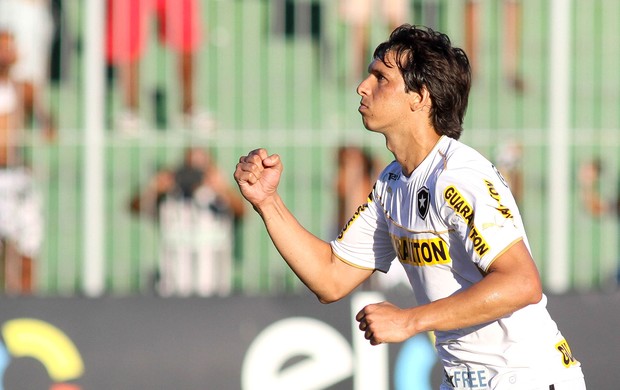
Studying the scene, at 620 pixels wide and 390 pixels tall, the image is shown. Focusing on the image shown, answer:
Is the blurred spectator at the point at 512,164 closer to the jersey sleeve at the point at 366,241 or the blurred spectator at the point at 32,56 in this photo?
the blurred spectator at the point at 32,56

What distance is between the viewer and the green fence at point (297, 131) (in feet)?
29.4

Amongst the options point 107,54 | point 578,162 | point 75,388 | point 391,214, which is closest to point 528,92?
point 578,162

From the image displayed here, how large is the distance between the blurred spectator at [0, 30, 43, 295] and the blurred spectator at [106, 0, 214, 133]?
77cm

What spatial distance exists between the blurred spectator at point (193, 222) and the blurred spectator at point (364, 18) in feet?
4.30

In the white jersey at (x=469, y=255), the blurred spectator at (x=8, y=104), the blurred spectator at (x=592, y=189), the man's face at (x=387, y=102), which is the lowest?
the white jersey at (x=469, y=255)

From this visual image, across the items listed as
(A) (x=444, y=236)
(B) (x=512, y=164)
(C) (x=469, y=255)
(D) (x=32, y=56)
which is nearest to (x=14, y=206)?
(D) (x=32, y=56)

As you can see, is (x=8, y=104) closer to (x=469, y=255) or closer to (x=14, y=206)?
(x=14, y=206)

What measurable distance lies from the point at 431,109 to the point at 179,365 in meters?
3.66

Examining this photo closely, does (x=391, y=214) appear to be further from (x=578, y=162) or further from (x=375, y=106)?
(x=578, y=162)

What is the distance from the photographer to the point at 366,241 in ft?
16.4

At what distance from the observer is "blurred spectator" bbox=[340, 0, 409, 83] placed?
9.12 m

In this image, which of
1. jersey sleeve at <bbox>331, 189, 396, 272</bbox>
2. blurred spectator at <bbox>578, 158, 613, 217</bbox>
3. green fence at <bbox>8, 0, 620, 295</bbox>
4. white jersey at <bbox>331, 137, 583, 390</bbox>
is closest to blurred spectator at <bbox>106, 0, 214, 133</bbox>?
green fence at <bbox>8, 0, 620, 295</bbox>

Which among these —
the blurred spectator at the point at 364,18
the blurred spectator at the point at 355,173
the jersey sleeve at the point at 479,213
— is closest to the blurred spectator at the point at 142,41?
the blurred spectator at the point at 355,173

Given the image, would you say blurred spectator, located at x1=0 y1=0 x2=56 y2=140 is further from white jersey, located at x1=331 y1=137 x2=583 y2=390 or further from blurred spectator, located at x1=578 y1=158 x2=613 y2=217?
white jersey, located at x1=331 y1=137 x2=583 y2=390
